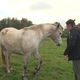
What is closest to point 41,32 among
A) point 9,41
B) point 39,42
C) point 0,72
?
point 39,42

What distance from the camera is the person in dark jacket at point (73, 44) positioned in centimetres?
923

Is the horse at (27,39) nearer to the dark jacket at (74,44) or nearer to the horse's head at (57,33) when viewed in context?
the horse's head at (57,33)

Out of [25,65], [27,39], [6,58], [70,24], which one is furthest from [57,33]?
[70,24]

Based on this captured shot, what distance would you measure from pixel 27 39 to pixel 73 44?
2.38 metres

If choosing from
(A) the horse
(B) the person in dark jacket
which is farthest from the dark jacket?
(A) the horse

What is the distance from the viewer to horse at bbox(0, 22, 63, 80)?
36.5 feet

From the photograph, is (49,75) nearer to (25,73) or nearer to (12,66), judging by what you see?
(25,73)

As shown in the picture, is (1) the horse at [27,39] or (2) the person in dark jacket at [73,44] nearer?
(2) the person in dark jacket at [73,44]

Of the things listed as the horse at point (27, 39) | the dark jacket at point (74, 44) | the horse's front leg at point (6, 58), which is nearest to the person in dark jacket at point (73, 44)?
the dark jacket at point (74, 44)

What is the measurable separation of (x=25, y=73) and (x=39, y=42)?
48.2 inches

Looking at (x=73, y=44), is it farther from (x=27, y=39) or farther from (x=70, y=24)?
(x=27, y=39)

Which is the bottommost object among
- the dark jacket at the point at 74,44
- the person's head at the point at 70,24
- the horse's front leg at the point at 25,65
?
the horse's front leg at the point at 25,65

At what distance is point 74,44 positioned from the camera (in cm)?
925

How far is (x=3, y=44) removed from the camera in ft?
39.8
